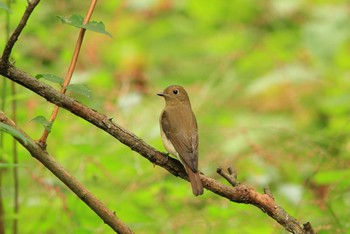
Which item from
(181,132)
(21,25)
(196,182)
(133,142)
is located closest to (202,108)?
(181,132)

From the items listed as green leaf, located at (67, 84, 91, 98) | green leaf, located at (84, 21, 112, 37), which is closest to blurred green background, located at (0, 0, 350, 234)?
green leaf, located at (67, 84, 91, 98)

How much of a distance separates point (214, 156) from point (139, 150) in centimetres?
189

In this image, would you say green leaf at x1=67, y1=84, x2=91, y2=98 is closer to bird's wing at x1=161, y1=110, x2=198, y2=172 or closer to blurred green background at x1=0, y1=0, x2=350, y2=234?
blurred green background at x1=0, y1=0, x2=350, y2=234

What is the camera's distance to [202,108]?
17.3 ft

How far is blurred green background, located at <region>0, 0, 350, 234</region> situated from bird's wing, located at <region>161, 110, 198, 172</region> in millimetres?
195

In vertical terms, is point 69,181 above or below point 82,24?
below

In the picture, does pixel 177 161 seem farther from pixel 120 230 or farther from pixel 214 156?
pixel 214 156

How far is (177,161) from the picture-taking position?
9.02ft

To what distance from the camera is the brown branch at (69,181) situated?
200 cm

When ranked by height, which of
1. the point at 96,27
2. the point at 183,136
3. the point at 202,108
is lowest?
the point at 96,27

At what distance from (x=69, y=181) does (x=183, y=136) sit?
1.15 m

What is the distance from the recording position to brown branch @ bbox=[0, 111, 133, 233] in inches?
78.8

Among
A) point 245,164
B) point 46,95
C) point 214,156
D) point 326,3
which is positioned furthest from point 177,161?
point 326,3

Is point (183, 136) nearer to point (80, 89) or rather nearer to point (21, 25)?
point (80, 89)
